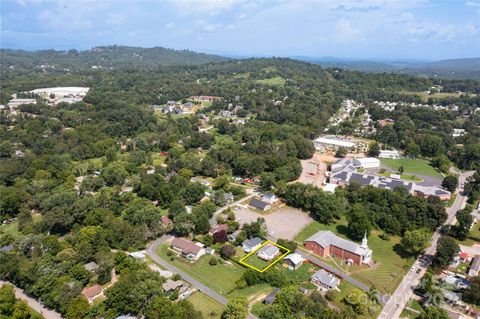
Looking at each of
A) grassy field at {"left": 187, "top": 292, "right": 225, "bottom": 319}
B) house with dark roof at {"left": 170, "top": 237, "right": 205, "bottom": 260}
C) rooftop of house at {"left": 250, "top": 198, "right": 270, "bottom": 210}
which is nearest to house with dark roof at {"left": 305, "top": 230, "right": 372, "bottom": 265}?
rooftop of house at {"left": 250, "top": 198, "right": 270, "bottom": 210}

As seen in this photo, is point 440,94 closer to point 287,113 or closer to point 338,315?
point 287,113

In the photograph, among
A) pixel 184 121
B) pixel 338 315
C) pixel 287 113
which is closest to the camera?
pixel 338 315

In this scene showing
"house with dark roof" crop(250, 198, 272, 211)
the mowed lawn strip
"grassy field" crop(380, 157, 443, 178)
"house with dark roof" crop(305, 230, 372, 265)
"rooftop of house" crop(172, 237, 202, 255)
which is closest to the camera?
the mowed lawn strip

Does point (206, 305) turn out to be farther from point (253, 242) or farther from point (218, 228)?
point (218, 228)

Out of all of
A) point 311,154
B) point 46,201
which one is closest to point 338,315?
point 46,201

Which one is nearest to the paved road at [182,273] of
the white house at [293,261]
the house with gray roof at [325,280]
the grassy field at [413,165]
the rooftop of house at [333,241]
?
the house with gray roof at [325,280]

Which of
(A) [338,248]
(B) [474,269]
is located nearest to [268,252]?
(A) [338,248]

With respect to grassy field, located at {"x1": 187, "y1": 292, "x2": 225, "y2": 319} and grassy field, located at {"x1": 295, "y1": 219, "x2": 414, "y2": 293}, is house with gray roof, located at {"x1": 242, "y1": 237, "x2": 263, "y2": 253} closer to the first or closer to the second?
grassy field, located at {"x1": 295, "y1": 219, "x2": 414, "y2": 293}
